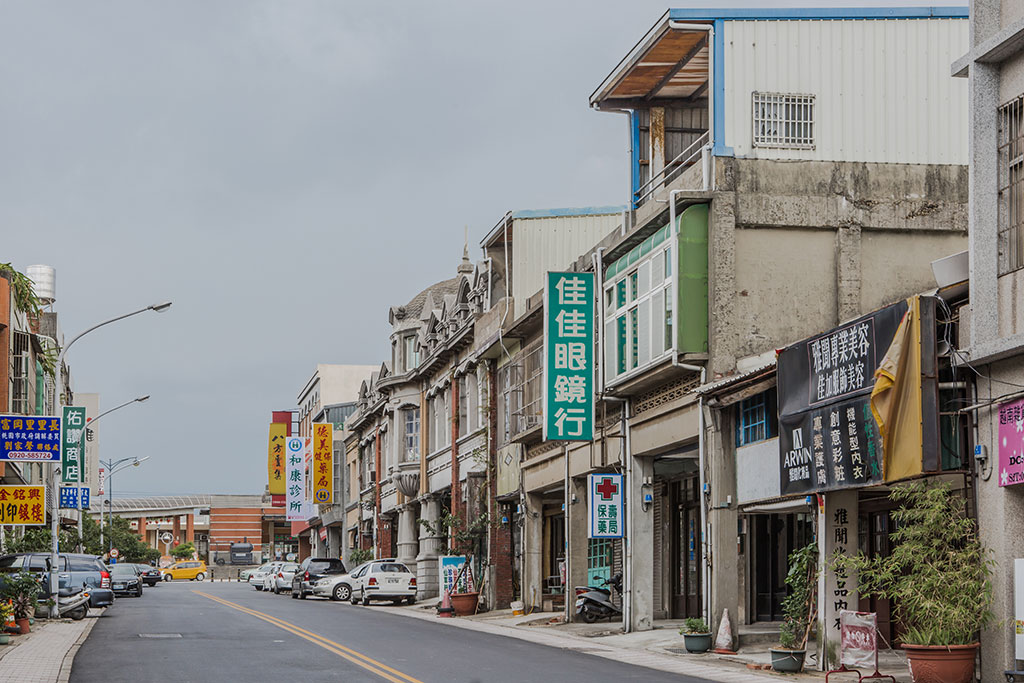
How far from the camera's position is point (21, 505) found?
84.9 feet

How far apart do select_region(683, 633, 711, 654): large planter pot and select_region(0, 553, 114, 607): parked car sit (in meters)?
16.0

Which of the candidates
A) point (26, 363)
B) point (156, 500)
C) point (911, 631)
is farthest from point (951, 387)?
point (156, 500)

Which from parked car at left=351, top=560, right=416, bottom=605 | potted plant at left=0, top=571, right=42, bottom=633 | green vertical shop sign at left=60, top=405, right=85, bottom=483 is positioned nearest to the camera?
potted plant at left=0, top=571, right=42, bottom=633

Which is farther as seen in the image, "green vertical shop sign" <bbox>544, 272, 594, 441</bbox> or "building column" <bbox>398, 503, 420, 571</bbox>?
"building column" <bbox>398, 503, 420, 571</bbox>

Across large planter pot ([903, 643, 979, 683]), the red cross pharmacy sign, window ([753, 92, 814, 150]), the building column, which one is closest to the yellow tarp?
large planter pot ([903, 643, 979, 683])

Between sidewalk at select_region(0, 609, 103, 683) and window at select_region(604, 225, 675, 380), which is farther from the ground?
window at select_region(604, 225, 675, 380)

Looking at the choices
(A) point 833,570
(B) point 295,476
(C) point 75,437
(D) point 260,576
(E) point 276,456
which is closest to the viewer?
(A) point 833,570

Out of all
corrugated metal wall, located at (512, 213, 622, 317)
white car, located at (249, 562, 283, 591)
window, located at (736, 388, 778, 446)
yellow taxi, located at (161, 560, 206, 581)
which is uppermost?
corrugated metal wall, located at (512, 213, 622, 317)

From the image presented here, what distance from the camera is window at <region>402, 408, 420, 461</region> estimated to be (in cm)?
5275

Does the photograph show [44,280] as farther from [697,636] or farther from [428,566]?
[697,636]

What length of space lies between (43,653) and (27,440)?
6775 mm

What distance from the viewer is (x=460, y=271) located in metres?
50.5

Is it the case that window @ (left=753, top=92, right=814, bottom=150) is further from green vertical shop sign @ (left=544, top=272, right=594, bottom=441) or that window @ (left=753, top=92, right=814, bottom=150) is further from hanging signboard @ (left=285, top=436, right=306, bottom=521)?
hanging signboard @ (left=285, top=436, right=306, bottom=521)

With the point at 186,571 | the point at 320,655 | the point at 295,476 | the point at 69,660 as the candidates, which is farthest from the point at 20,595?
the point at 186,571
